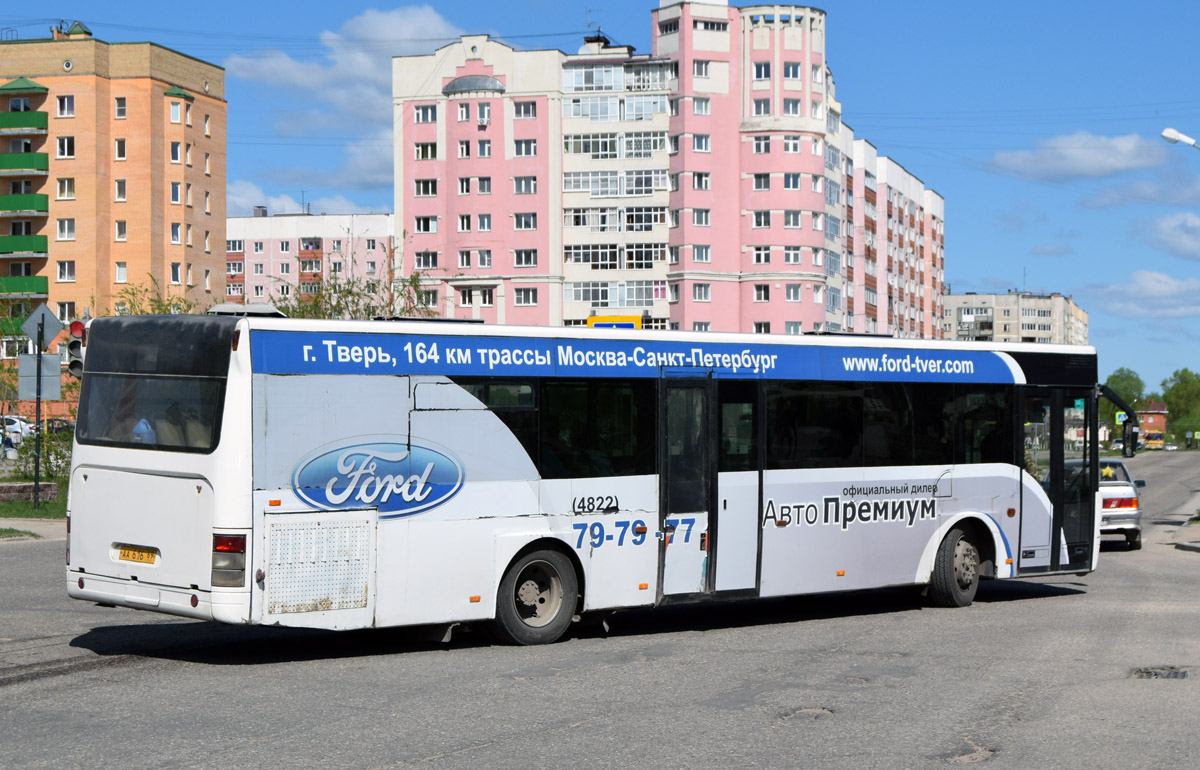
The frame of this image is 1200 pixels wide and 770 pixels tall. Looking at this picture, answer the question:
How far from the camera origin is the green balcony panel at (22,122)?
8744 centimetres

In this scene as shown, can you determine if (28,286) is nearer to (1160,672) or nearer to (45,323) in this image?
(45,323)

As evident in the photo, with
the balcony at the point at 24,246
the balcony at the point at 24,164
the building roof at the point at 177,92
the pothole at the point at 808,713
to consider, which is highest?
the building roof at the point at 177,92

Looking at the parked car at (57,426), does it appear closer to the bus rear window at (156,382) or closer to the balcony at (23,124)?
the bus rear window at (156,382)

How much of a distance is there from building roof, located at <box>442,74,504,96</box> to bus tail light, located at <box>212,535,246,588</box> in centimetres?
8798

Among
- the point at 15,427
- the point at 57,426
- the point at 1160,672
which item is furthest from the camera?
the point at 15,427

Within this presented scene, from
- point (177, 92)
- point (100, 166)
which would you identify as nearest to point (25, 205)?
point (100, 166)

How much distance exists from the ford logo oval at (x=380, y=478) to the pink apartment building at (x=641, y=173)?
82800mm

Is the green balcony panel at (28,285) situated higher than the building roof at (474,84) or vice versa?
the building roof at (474,84)

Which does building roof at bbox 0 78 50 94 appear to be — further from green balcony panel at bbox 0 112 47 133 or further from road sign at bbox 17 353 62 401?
road sign at bbox 17 353 62 401

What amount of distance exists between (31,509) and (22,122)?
6411cm

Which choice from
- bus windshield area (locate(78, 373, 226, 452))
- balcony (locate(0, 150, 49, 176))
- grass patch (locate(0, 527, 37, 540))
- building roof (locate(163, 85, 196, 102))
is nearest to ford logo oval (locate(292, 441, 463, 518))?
bus windshield area (locate(78, 373, 226, 452))

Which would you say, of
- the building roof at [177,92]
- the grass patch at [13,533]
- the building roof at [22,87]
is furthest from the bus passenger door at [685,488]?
the building roof at [22,87]

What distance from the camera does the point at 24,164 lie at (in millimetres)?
89125

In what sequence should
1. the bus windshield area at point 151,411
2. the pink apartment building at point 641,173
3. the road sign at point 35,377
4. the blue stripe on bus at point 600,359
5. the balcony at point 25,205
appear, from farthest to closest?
1. the pink apartment building at point 641,173
2. the balcony at point 25,205
3. the road sign at point 35,377
4. the blue stripe on bus at point 600,359
5. the bus windshield area at point 151,411
